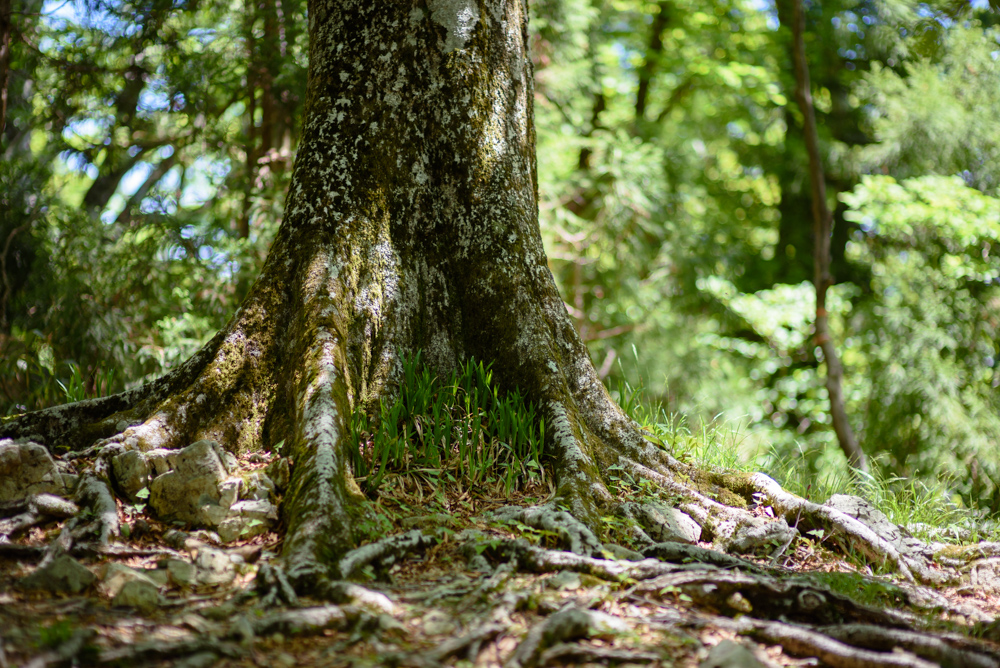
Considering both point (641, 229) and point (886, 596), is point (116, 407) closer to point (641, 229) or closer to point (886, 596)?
point (886, 596)

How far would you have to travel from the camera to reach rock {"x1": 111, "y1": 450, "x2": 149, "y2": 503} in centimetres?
294

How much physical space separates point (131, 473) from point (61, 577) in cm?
69

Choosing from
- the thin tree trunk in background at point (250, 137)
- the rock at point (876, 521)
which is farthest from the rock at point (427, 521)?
the thin tree trunk in background at point (250, 137)

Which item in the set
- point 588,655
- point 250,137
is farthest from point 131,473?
point 250,137

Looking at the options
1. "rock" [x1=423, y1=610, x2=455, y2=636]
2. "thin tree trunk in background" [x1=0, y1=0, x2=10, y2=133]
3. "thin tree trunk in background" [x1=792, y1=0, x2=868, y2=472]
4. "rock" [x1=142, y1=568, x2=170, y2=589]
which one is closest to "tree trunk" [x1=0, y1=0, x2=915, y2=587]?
"rock" [x1=142, y1=568, x2=170, y2=589]

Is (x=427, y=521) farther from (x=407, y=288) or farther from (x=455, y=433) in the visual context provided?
(x=407, y=288)

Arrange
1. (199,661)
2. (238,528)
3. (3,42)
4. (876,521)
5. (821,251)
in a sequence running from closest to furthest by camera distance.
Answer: (199,661) → (238,528) → (876,521) → (3,42) → (821,251)

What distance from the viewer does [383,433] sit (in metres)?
3.26

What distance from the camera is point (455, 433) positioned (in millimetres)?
3605

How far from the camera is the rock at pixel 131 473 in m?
2.94

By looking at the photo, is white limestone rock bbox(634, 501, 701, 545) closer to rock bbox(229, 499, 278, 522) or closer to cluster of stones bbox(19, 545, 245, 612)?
rock bbox(229, 499, 278, 522)

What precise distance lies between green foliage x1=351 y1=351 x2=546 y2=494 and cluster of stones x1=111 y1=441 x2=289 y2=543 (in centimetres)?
51

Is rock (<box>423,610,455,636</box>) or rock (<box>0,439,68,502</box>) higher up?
rock (<box>0,439,68,502</box>)

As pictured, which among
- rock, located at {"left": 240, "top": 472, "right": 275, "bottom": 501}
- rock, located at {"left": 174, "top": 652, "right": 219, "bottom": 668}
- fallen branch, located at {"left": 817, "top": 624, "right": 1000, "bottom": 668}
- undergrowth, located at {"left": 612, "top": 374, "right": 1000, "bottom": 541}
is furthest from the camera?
undergrowth, located at {"left": 612, "top": 374, "right": 1000, "bottom": 541}
